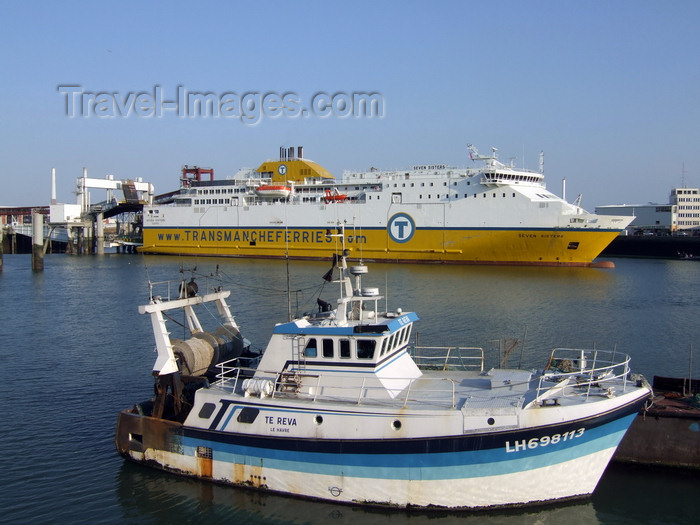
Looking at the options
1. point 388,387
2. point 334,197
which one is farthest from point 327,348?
point 334,197

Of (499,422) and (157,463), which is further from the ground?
(499,422)

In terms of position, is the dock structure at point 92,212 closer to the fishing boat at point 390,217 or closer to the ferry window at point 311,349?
the fishing boat at point 390,217

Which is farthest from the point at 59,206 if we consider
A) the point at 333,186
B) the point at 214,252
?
the point at 333,186

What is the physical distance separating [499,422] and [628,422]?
2.49m

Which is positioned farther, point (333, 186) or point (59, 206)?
point (59, 206)

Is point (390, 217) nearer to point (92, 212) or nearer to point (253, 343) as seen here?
point (253, 343)

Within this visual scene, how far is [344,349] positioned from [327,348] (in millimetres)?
315

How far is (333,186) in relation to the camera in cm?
5478

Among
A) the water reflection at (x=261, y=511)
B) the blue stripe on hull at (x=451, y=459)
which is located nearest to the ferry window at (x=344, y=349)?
the blue stripe on hull at (x=451, y=459)

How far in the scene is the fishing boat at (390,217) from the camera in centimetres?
4516

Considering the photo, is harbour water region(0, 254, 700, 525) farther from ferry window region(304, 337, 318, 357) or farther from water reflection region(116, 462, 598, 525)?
ferry window region(304, 337, 318, 357)

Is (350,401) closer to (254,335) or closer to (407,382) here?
(407,382)

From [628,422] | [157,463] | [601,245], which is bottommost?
[157,463]

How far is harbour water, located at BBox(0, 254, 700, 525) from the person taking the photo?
10.0 meters
